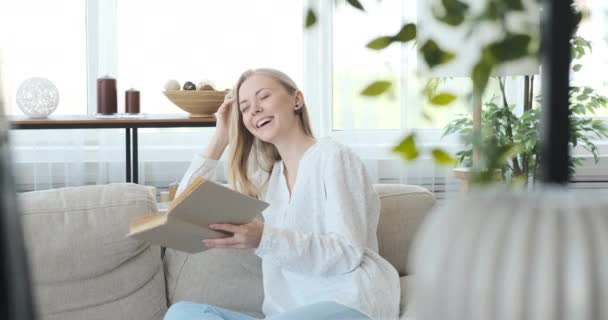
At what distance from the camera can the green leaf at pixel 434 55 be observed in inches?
25.6

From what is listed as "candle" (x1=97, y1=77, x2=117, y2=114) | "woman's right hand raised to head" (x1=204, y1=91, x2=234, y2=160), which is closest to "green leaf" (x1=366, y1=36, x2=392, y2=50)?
"woman's right hand raised to head" (x1=204, y1=91, x2=234, y2=160)

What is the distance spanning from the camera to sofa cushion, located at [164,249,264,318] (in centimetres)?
259

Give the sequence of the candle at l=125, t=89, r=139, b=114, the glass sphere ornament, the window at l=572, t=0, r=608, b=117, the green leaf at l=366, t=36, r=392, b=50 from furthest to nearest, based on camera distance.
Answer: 1. the window at l=572, t=0, r=608, b=117
2. the candle at l=125, t=89, r=139, b=114
3. the glass sphere ornament
4. the green leaf at l=366, t=36, r=392, b=50

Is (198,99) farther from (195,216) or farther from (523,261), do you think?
(523,261)

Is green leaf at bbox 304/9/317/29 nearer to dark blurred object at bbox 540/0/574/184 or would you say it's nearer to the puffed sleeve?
dark blurred object at bbox 540/0/574/184

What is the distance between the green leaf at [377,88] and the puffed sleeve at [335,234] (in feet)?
5.31

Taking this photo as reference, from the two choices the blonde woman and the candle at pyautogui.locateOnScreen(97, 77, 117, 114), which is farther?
the candle at pyautogui.locateOnScreen(97, 77, 117, 114)


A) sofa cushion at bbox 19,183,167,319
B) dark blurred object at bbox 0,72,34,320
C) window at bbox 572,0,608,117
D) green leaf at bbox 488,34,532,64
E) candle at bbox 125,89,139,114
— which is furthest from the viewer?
window at bbox 572,0,608,117

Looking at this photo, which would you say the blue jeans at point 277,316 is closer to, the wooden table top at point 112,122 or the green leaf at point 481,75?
the wooden table top at point 112,122

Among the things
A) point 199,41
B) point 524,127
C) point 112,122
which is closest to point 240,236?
point 112,122

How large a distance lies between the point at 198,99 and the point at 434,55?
2867mm

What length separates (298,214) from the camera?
2.48 meters

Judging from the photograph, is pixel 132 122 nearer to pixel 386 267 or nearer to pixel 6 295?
pixel 386 267

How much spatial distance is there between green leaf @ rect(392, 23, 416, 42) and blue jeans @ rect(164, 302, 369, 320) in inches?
61.0
